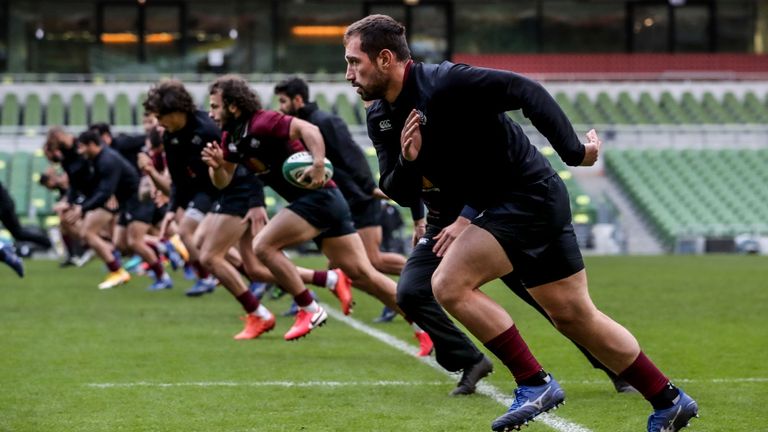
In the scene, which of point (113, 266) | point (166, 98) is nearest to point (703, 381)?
point (166, 98)

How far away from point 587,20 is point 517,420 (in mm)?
38101

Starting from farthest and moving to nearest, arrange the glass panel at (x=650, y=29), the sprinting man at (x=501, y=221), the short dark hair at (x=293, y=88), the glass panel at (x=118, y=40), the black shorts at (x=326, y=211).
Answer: the glass panel at (x=650, y=29) → the glass panel at (x=118, y=40) → the short dark hair at (x=293, y=88) → the black shorts at (x=326, y=211) → the sprinting man at (x=501, y=221)

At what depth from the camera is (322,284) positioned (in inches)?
453

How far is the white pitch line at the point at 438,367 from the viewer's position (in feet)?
22.0

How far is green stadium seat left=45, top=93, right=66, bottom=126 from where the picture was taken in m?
35.7

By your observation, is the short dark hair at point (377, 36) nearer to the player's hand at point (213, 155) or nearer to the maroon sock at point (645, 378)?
the maroon sock at point (645, 378)

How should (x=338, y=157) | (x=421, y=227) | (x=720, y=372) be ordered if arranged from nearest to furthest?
(x=421, y=227) < (x=720, y=372) < (x=338, y=157)

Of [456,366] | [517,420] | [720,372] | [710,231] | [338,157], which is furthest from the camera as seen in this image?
Answer: [710,231]

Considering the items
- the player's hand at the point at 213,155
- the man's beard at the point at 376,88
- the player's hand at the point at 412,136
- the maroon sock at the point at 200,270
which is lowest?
the maroon sock at the point at 200,270

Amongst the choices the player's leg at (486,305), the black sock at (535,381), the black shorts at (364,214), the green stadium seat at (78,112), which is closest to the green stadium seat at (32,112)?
the green stadium seat at (78,112)

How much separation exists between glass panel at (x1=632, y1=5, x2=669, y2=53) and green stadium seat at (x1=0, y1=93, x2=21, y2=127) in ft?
61.7

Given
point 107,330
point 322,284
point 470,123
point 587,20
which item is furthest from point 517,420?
point 587,20

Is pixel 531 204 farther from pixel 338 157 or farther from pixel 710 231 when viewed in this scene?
pixel 710 231

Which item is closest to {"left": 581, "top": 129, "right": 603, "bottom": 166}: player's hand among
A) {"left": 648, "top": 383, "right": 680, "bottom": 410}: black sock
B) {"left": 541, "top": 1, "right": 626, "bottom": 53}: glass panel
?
{"left": 648, "top": 383, "right": 680, "bottom": 410}: black sock
